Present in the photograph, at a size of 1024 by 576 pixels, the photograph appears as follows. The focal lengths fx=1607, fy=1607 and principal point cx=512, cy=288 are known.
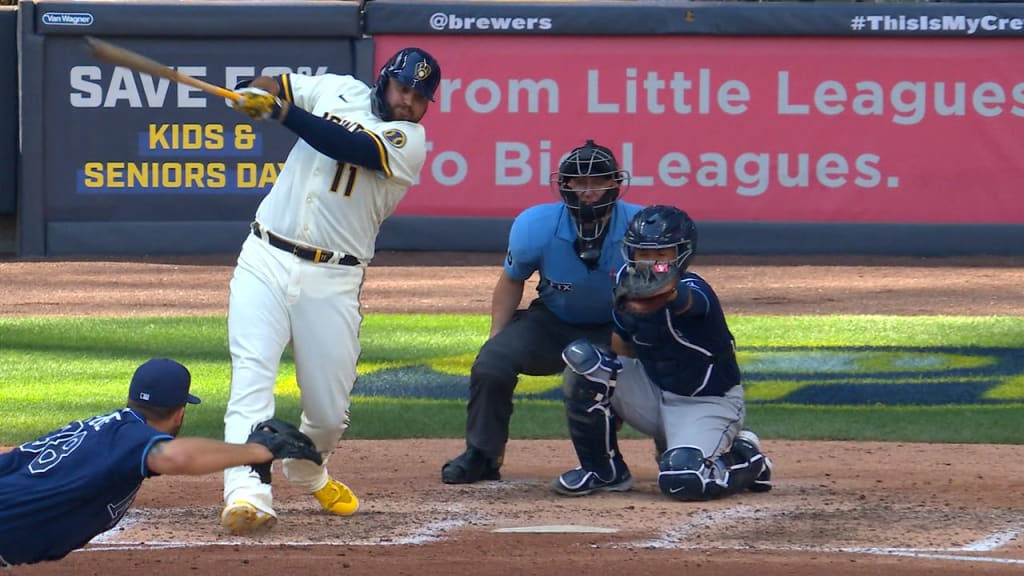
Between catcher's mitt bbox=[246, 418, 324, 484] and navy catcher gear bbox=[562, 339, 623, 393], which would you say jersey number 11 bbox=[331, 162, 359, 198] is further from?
catcher's mitt bbox=[246, 418, 324, 484]

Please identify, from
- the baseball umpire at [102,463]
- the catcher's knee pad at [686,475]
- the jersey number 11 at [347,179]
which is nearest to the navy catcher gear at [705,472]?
the catcher's knee pad at [686,475]

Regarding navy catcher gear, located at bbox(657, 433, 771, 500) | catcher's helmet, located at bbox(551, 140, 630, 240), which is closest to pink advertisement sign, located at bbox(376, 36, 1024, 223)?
catcher's helmet, located at bbox(551, 140, 630, 240)

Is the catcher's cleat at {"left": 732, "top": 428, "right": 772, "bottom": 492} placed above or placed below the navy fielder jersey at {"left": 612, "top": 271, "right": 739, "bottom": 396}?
below

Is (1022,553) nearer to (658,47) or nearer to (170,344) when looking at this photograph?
(170,344)

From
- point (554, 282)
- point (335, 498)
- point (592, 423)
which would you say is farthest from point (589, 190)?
point (335, 498)

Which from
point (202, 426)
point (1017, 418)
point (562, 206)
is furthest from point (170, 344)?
point (1017, 418)

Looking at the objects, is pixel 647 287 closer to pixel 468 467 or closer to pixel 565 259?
pixel 565 259

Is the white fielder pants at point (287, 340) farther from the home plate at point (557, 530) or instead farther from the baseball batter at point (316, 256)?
the home plate at point (557, 530)
